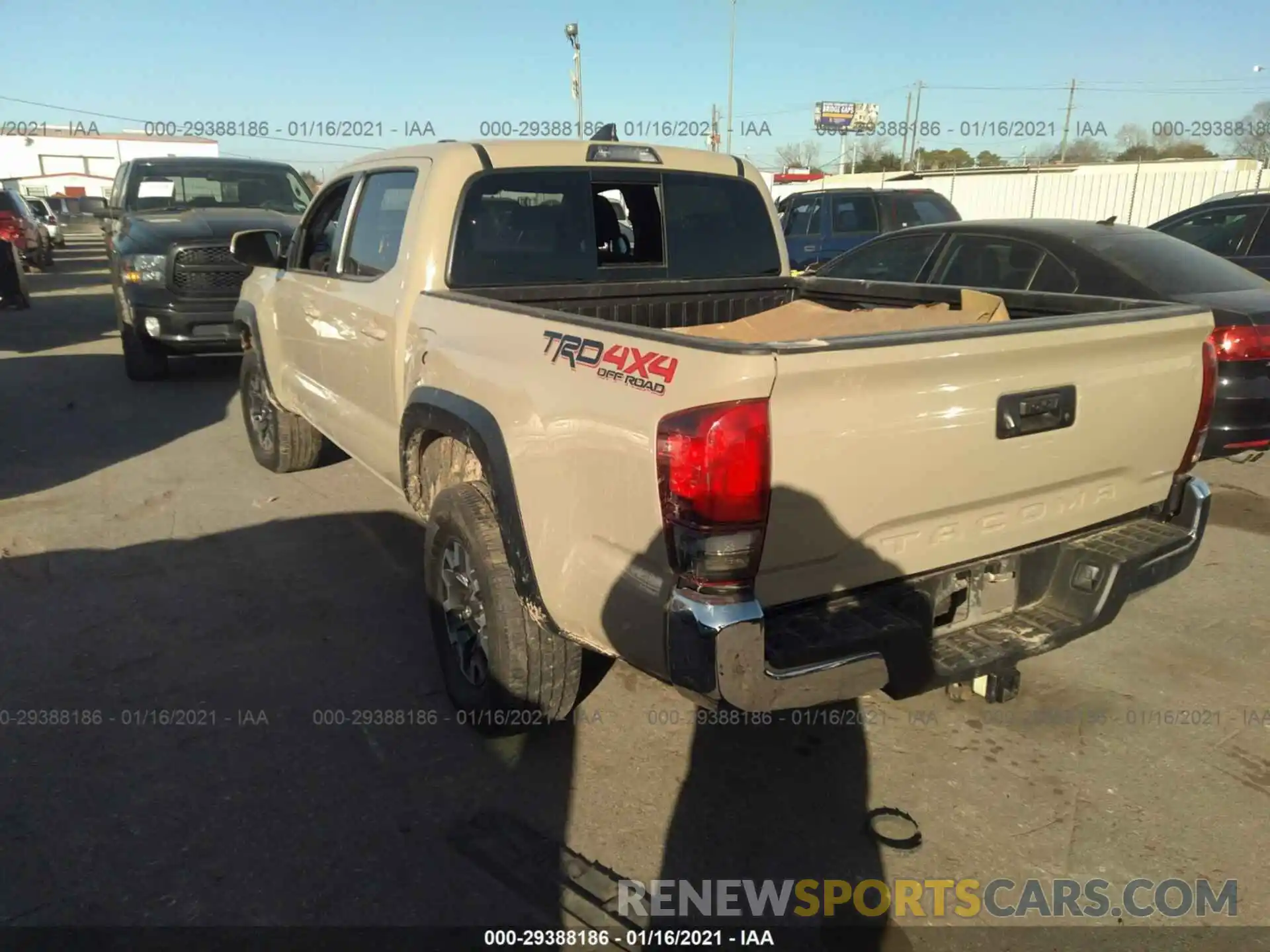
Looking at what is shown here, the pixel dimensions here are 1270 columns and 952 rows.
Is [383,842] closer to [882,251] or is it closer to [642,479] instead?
[642,479]

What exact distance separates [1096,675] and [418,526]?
3.52 meters

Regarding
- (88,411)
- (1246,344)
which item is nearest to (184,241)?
(88,411)

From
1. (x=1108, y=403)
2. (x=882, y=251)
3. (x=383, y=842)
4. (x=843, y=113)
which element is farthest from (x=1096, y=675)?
(x=843, y=113)

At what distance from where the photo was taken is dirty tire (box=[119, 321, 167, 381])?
30.0 ft

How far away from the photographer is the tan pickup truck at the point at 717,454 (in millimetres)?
2219

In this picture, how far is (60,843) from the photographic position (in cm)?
275

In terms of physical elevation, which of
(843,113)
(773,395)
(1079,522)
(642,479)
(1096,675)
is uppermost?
(843,113)

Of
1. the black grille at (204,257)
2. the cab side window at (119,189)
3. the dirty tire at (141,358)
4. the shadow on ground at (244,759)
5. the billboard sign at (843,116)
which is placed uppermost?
the billboard sign at (843,116)

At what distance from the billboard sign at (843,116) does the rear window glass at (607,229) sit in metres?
64.8

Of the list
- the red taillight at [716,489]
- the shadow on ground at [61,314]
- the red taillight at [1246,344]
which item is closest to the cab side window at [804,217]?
the red taillight at [1246,344]

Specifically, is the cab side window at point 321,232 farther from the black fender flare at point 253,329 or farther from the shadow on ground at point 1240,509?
the shadow on ground at point 1240,509

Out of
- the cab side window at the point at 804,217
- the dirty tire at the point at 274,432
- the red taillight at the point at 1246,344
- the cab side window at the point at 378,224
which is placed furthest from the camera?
the cab side window at the point at 804,217

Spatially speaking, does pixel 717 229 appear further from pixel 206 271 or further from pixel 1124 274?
pixel 206 271

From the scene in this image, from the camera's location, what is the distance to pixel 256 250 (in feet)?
17.4
